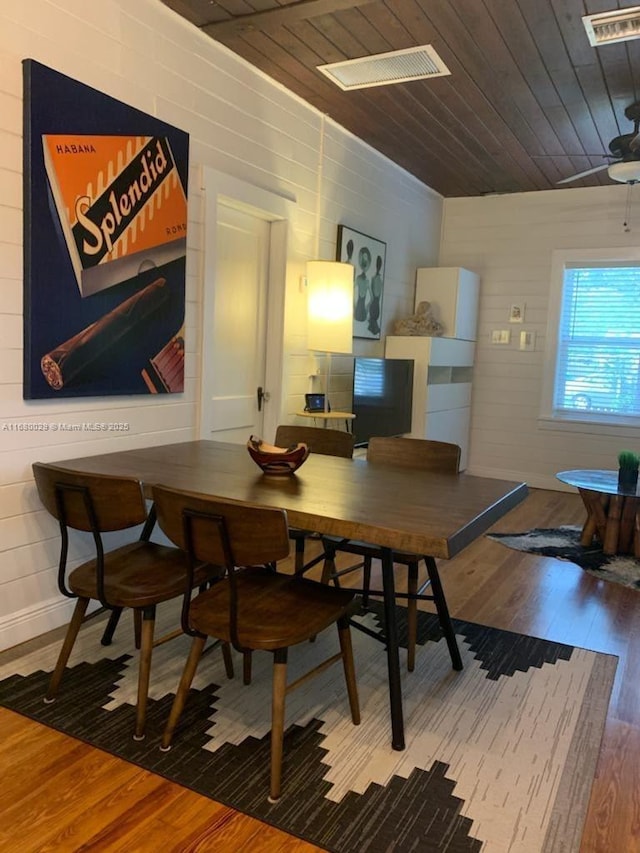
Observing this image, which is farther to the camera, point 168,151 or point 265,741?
point 168,151

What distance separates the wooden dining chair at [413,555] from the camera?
2410mm

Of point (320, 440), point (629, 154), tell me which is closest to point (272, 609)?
point (320, 440)

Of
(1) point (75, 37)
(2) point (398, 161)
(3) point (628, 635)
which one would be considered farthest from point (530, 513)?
(1) point (75, 37)

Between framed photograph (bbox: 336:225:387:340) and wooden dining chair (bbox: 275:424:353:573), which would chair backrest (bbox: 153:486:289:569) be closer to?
wooden dining chair (bbox: 275:424:353:573)

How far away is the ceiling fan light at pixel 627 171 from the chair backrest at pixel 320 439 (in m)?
2.61

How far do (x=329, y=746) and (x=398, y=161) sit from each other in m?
4.57

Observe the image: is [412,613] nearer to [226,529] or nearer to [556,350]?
[226,529]

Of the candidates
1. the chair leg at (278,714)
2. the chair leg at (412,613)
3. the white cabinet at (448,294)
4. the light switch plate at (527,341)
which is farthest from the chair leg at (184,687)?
the light switch plate at (527,341)

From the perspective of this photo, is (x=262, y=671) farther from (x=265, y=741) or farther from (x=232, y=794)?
(x=232, y=794)

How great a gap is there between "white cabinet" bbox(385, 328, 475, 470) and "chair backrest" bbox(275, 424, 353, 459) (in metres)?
2.55

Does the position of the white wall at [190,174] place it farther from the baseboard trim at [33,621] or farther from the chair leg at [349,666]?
the chair leg at [349,666]

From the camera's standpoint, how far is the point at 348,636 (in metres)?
2.06

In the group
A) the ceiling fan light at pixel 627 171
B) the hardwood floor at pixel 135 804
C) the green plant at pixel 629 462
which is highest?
the ceiling fan light at pixel 627 171

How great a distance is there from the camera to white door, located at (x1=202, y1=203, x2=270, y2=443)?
11.9 feet
